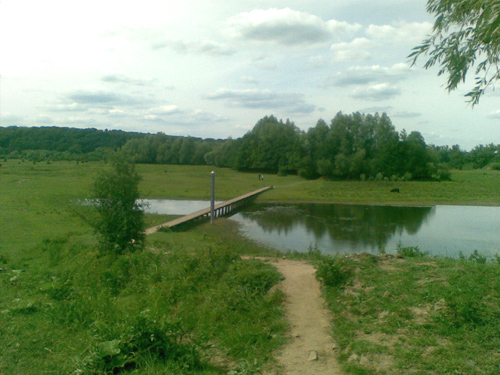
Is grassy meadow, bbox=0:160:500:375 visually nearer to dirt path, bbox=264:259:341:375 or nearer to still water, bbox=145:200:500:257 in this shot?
dirt path, bbox=264:259:341:375

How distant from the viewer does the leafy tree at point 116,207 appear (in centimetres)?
921

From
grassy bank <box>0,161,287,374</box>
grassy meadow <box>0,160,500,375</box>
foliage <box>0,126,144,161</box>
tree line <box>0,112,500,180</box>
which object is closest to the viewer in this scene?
Answer: grassy meadow <box>0,160,500,375</box>

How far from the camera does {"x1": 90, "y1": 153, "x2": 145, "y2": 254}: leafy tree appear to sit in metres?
9.21

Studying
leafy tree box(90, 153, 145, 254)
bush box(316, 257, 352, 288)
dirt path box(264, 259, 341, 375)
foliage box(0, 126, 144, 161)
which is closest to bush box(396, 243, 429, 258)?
bush box(316, 257, 352, 288)

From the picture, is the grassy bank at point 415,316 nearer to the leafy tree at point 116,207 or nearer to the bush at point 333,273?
the bush at point 333,273

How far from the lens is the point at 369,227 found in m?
21.1

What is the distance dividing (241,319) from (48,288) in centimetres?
369

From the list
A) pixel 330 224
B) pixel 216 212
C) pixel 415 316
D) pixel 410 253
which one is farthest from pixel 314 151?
pixel 415 316

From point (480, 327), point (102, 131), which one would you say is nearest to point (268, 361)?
point (480, 327)

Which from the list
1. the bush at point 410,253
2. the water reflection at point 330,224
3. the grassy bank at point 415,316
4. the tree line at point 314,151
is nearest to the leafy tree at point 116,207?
the grassy bank at point 415,316

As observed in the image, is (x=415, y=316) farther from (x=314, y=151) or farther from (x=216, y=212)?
(x=314, y=151)

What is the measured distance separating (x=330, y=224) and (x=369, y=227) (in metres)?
2.12

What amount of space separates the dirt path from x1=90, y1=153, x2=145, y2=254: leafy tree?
394 centimetres

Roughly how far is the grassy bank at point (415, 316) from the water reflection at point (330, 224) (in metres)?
6.89
